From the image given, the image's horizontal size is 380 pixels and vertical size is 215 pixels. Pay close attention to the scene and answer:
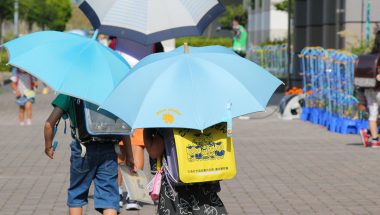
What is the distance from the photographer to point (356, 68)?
1490 cm

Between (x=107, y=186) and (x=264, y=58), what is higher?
(x=107, y=186)

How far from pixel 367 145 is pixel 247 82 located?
909 cm

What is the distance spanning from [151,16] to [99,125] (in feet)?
7.07

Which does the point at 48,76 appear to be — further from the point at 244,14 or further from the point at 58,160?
the point at 244,14

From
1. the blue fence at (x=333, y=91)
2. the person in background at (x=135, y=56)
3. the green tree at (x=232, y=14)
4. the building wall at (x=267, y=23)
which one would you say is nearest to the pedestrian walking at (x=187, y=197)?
the person in background at (x=135, y=56)

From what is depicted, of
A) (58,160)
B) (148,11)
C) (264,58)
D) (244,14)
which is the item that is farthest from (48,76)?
(244,14)

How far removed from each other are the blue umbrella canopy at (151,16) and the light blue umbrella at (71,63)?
67.2 inches

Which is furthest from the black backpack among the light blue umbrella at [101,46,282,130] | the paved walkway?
the paved walkway

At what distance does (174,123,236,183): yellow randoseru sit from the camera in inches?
241

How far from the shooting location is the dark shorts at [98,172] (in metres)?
6.93

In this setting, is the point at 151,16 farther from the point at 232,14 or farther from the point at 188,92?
the point at 232,14

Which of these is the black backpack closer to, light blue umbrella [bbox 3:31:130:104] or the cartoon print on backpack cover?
light blue umbrella [bbox 3:31:130:104]

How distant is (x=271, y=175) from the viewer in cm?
1185

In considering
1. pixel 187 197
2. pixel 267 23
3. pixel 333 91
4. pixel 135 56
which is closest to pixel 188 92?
pixel 187 197
